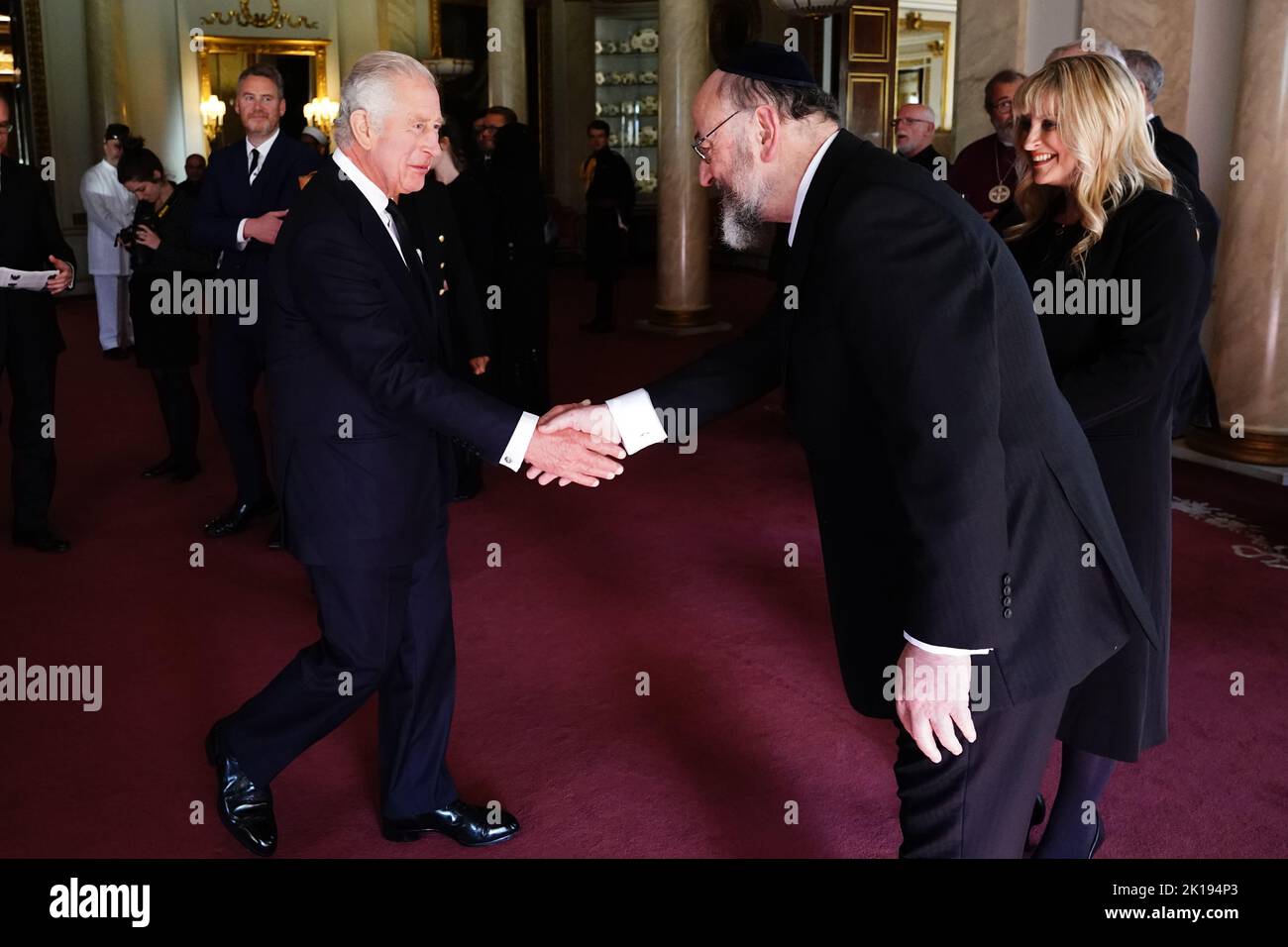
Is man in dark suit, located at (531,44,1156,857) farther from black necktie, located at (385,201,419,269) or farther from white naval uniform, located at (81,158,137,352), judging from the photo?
white naval uniform, located at (81,158,137,352)

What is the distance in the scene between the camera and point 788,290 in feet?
6.22

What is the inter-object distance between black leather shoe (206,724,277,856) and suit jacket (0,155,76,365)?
2918 mm

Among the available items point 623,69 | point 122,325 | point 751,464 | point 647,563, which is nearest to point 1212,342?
point 751,464

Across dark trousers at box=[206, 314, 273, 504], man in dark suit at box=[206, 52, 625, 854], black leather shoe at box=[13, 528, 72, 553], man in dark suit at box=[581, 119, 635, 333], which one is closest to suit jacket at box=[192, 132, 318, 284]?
dark trousers at box=[206, 314, 273, 504]

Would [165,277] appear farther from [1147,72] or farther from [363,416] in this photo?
[1147,72]

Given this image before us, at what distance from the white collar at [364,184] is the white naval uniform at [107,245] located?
9.03 metres

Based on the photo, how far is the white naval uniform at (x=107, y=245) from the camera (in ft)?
35.6

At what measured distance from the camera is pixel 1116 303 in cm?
245

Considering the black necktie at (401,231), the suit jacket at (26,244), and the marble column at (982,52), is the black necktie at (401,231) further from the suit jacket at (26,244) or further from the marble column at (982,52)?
the marble column at (982,52)

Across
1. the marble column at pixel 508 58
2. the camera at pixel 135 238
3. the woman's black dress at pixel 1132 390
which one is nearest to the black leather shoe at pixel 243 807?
the woman's black dress at pixel 1132 390

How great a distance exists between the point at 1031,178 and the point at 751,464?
4.28 m

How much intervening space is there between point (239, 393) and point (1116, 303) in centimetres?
402

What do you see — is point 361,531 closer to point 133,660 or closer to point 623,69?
point 133,660

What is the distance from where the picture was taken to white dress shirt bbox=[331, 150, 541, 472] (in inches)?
104
